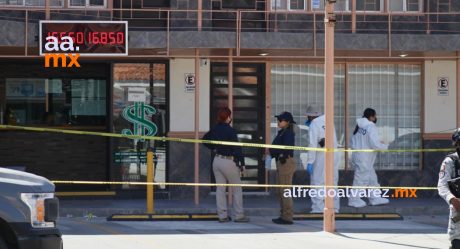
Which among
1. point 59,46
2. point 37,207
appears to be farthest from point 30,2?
point 37,207

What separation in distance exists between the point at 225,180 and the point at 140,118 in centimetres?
388

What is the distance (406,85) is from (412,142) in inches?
46.6

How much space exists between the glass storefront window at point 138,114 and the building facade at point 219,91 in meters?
0.02

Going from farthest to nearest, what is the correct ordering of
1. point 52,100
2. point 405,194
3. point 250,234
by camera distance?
point 52,100 < point 405,194 < point 250,234

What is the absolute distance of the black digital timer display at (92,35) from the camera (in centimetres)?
1559

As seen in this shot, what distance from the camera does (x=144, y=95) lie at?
1784cm

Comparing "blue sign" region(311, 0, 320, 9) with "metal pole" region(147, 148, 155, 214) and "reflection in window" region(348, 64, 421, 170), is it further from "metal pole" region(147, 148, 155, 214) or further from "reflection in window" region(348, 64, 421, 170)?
"metal pole" region(147, 148, 155, 214)

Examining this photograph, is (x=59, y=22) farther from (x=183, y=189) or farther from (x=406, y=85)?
(x=406, y=85)

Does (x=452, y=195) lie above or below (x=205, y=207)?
above

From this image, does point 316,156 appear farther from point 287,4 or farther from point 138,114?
point 138,114

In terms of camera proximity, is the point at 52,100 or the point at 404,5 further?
the point at 404,5

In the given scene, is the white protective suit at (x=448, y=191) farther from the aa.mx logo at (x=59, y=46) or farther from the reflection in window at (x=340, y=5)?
the reflection in window at (x=340, y=5)

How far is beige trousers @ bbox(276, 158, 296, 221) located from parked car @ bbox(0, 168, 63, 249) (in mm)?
6628

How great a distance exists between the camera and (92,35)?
1567 centimetres
